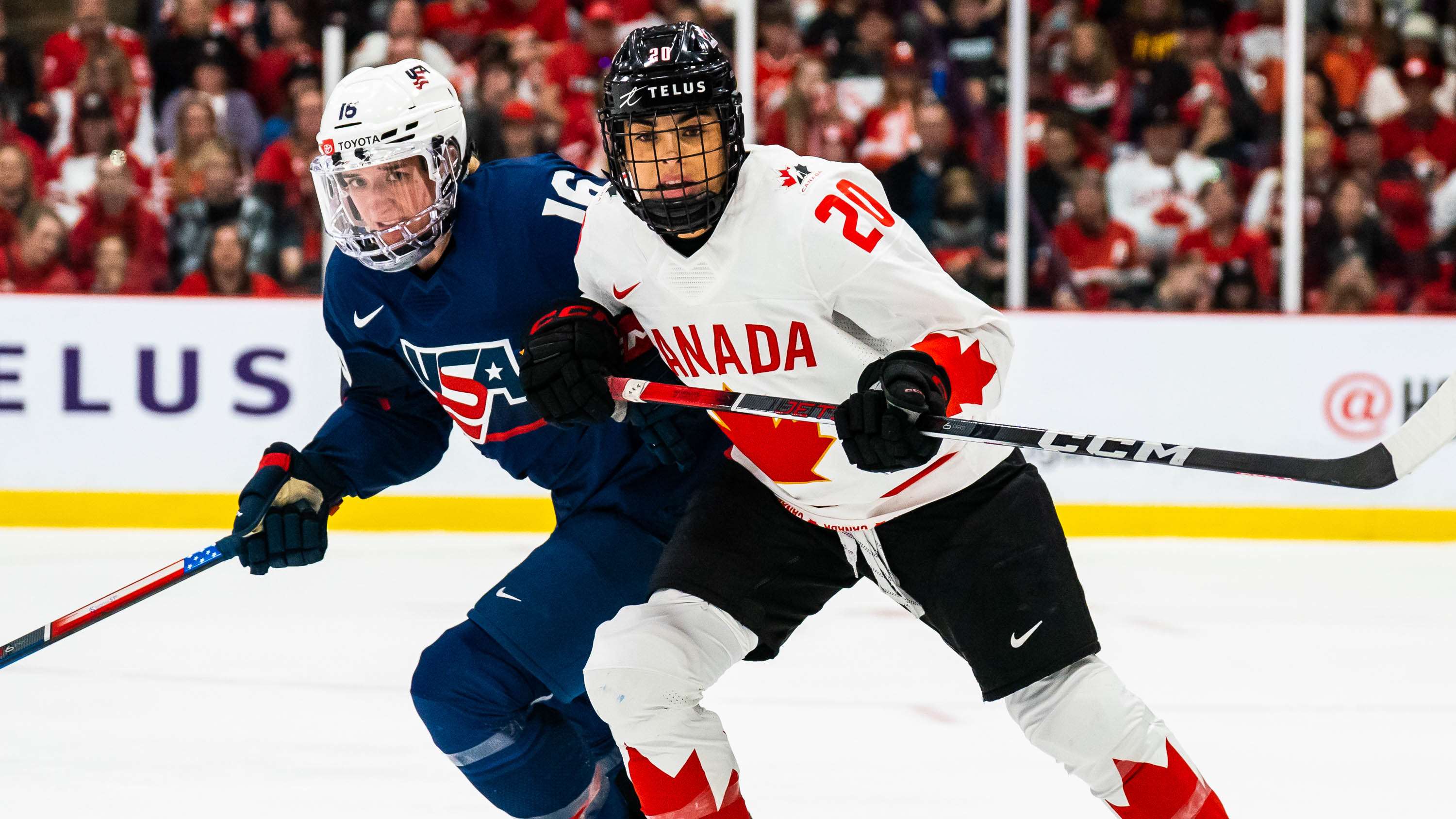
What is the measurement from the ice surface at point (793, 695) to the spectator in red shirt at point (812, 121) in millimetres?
2099

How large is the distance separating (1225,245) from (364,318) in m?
4.82

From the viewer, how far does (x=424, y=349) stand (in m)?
2.36

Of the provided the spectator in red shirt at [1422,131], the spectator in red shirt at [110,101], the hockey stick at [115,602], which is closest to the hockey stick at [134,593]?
the hockey stick at [115,602]

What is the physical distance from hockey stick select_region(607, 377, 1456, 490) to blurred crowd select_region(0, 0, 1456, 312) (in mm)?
4111

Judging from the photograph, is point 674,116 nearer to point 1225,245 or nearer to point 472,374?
point 472,374

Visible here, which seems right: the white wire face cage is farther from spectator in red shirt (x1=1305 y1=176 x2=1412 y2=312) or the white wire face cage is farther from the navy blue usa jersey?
spectator in red shirt (x1=1305 y1=176 x2=1412 y2=312)

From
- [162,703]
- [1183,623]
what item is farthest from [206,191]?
[1183,623]

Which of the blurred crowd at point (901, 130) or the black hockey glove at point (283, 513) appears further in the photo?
the blurred crowd at point (901, 130)

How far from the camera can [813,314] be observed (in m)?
2.07

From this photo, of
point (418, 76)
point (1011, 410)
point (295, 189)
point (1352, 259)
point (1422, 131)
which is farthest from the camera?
point (1422, 131)

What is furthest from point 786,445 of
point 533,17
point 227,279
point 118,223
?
point 533,17

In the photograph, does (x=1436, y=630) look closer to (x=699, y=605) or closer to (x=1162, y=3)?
(x=699, y=605)

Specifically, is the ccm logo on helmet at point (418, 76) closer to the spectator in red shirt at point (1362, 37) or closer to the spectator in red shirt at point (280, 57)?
the spectator in red shirt at point (280, 57)

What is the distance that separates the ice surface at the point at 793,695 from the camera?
2857 mm
